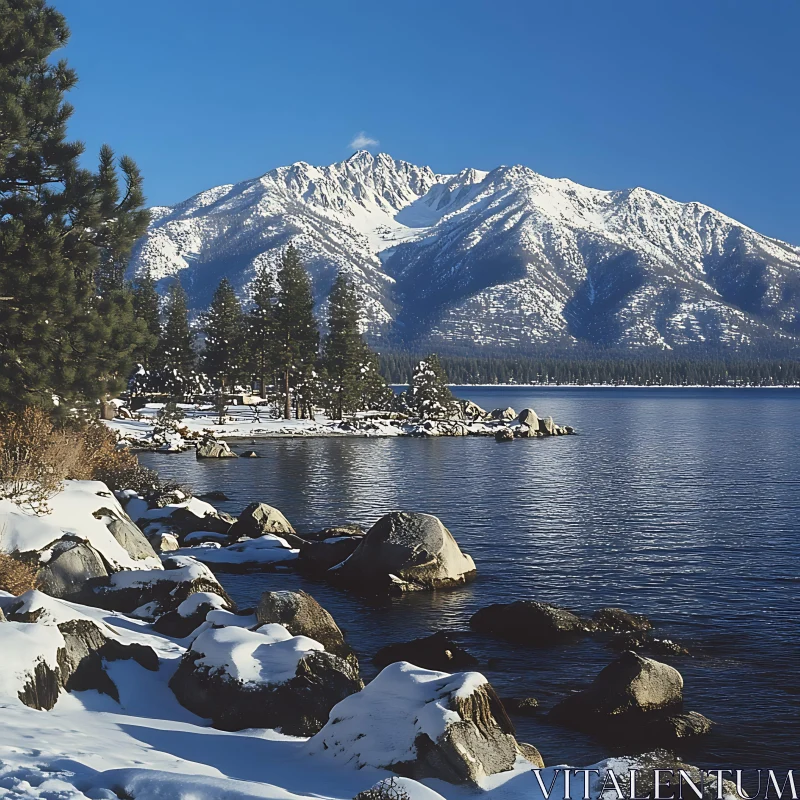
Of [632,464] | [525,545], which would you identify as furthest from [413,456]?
[525,545]

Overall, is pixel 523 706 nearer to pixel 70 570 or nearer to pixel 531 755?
pixel 531 755

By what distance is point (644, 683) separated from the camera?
16828 millimetres

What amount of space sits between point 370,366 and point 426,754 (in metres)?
96.9

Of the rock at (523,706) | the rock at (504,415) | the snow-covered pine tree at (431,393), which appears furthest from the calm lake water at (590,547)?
the rock at (504,415)

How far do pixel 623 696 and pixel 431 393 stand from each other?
90.9m

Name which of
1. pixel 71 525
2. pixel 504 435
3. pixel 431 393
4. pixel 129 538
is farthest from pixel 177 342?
pixel 71 525

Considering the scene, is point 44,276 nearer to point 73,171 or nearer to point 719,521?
point 73,171

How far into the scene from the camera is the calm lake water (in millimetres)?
18250

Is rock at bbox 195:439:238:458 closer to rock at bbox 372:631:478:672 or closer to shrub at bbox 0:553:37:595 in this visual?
shrub at bbox 0:553:37:595

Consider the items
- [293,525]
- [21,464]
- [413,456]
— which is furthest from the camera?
[413,456]

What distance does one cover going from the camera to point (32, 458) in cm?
2308

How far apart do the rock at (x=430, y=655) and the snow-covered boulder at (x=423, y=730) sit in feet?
21.0

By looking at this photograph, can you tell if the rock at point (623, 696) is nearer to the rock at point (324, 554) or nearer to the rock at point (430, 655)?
the rock at point (430, 655)

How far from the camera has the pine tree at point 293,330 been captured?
97438 millimetres
